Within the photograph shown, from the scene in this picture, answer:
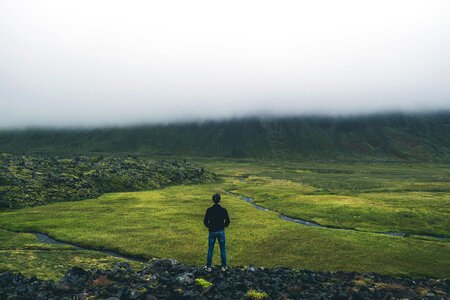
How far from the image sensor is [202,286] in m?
26.1

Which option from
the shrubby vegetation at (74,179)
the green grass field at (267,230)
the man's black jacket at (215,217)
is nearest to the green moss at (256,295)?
the man's black jacket at (215,217)

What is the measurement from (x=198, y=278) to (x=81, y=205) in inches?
2508

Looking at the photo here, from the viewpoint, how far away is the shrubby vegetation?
86.7 metres

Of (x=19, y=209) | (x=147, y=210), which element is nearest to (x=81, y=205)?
(x=19, y=209)

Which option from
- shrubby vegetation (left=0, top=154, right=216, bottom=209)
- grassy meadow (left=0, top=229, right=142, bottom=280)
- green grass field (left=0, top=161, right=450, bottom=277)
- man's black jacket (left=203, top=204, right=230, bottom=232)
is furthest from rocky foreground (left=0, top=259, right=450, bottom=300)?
shrubby vegetation (left=0, top=154, right=216, bottom=209)

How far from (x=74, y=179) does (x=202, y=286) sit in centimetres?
9027

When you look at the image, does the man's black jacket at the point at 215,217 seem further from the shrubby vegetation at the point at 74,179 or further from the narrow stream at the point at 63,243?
the shrubby vegetation at the point at 74,179

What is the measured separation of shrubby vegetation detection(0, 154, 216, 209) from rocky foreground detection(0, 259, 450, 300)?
62124 mm

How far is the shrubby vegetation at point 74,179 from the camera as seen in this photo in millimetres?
86688

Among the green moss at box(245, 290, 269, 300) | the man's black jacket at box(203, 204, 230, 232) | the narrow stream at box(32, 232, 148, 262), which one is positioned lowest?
the narrow stream at box(32, 232, 148, 262)

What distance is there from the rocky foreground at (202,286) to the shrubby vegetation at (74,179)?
62124 millimetres

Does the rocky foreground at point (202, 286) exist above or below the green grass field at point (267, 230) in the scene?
above

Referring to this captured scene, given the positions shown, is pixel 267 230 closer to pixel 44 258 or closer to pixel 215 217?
pixel 215 217

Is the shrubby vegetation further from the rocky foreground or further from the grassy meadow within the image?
the rocky foreground
